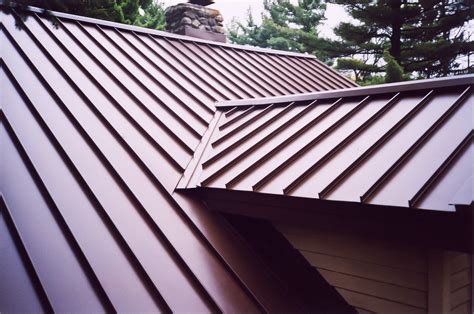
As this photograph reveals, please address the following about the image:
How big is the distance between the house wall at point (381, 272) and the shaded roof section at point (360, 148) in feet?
1.92

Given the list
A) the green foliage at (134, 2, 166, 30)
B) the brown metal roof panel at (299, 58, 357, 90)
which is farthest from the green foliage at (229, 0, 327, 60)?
the brown metal roof panel at (299, 58, 357, 90)

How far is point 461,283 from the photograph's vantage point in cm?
296

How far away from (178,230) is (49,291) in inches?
45.0

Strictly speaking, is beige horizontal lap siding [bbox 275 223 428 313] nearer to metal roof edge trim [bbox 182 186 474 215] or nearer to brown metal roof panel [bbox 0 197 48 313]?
metal roof edge trim [bbox 182 186 474 215]

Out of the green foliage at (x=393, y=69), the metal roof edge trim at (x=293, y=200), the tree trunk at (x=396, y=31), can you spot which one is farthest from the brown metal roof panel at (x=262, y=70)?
the tree trunk at (x=396, y=31)

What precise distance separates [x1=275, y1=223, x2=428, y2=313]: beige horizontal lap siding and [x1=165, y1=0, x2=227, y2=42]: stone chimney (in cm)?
534

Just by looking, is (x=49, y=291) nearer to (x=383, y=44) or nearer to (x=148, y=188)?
(x=148, y=188)

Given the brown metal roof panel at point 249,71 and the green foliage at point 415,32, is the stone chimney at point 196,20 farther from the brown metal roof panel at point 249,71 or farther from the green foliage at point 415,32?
the green foliage at point 415,32

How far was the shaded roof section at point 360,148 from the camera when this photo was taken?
2.41m

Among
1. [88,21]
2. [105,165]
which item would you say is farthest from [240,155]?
[88,21]

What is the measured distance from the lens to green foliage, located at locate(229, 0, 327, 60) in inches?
1090

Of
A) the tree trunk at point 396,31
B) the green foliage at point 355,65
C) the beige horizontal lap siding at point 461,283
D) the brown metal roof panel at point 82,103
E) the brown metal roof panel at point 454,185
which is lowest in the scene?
the beige horizontal lap siding at point 461,283

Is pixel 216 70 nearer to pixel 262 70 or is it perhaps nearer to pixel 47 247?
pixel 262 70

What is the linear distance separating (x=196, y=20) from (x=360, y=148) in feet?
18.3
